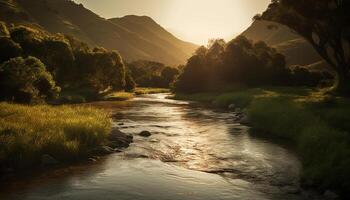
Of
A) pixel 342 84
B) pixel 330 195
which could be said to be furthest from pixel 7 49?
pixel 330 195

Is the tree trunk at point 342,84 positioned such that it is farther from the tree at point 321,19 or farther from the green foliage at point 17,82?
the green foliage at point 17,82

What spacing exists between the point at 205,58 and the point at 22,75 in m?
68.0

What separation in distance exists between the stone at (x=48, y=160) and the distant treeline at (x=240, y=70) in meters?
76.4

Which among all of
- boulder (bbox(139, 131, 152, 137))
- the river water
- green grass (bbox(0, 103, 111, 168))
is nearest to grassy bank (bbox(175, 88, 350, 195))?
the river water

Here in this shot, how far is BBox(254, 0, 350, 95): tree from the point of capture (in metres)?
45.7

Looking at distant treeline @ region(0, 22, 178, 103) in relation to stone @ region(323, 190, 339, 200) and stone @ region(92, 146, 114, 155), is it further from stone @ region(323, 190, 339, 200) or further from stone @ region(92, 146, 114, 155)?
stone @ region(323, 190, 339, 200)

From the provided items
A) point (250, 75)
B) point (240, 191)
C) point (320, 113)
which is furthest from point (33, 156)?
point (250, 75)

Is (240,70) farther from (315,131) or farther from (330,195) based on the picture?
(330,195)

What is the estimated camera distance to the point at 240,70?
99375 millimetres

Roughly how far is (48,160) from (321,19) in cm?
4011

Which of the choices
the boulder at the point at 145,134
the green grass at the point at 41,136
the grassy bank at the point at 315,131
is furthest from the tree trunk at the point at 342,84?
the green grass at the point at 41,136

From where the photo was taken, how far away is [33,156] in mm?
23328

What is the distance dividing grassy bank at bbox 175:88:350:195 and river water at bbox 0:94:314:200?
126cm

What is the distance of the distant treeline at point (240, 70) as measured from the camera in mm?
98375
